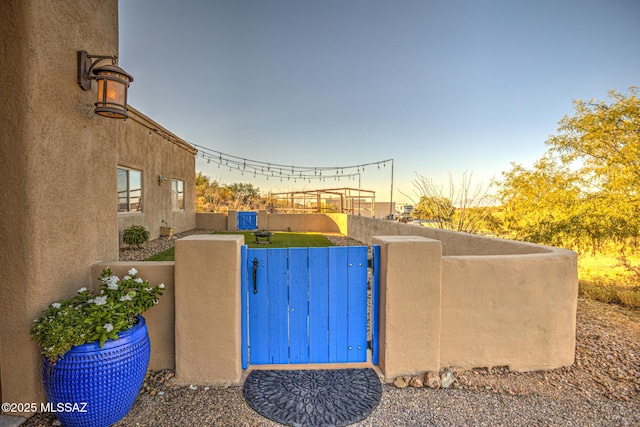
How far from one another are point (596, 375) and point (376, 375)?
2.06m

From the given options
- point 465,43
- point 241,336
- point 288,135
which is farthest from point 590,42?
point 288,135

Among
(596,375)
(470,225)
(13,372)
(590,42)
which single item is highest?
(590,42)

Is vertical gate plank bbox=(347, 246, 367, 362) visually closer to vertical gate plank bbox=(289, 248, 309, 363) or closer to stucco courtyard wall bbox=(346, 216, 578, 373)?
vertical gate plank bbox=(289, 248, 309, 363)

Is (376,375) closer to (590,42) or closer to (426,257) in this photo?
(426,257)

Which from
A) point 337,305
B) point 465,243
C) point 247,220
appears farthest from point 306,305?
point 247,220

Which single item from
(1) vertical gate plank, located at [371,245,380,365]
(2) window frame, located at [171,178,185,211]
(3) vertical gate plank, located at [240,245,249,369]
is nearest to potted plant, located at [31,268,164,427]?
(3) vertical gate plank, located at [240,245,249,369]

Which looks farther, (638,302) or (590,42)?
(590,42)

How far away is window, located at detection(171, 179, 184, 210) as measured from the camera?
1323 centimetres

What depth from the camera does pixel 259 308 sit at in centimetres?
278

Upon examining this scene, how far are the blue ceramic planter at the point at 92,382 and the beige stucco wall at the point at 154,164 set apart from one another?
7.88 meters

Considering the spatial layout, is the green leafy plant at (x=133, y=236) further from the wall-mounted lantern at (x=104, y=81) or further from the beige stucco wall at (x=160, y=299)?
the wall-mounted lantern at (x=104, y=81)

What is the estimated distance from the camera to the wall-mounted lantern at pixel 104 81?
2557 millimetres

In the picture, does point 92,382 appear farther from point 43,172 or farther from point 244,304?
point 43,172

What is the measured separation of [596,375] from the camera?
2.82 meters
